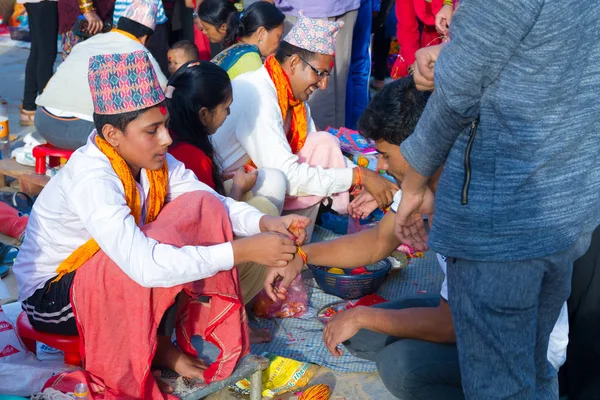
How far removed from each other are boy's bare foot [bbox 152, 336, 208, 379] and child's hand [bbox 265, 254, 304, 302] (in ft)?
1.34

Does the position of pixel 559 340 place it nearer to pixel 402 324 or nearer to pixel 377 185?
pixel 402 324

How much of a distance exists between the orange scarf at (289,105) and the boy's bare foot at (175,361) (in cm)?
190

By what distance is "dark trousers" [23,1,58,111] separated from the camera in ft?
21.3

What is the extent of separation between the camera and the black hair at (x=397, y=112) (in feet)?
8.88

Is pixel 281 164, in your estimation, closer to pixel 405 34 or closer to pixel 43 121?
pixel 43 121

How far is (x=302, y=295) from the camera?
3.84m

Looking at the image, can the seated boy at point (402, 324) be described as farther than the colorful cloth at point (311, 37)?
No

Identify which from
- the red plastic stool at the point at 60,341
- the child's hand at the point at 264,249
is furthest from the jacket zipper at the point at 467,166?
the red plastic stool at the point at 60,341

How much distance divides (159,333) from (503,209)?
1.47 metres

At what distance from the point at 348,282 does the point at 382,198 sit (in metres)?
0.60

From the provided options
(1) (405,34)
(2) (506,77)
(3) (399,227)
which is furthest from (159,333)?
(1) (405,34)

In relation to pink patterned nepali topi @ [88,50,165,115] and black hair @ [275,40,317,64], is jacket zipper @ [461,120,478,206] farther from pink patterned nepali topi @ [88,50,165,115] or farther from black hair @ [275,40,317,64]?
black hair @ [275,40,317,64]

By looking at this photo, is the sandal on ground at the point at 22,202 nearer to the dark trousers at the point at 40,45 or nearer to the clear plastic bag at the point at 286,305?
the clear plastic bag at the point at 286,305

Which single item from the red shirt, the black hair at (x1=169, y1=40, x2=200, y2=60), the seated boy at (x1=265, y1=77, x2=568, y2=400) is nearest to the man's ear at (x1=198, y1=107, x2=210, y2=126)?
the red shirt
